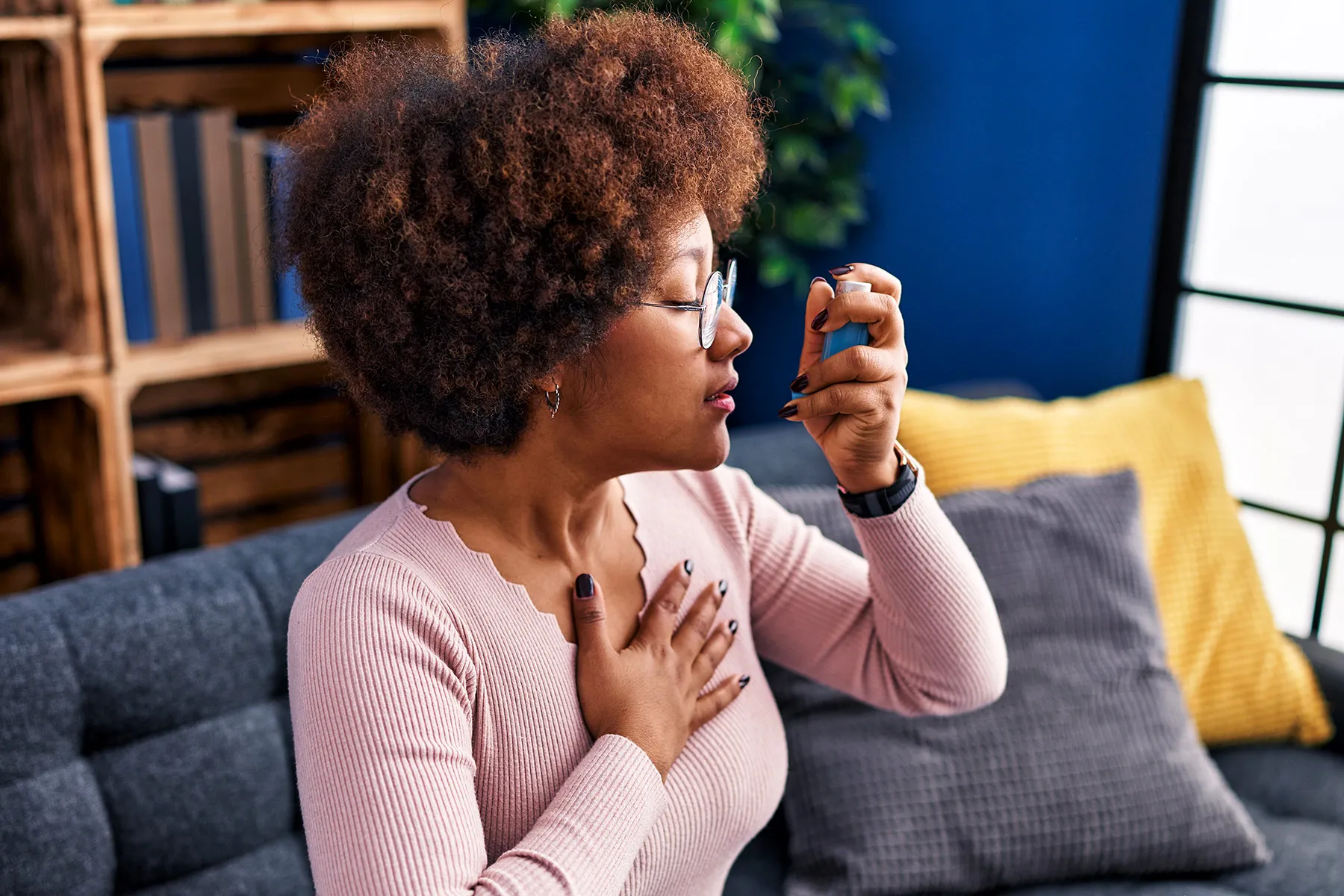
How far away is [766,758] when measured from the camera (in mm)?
1149

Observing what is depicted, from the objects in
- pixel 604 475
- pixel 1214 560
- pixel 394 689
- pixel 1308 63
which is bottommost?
pixel 1214 560

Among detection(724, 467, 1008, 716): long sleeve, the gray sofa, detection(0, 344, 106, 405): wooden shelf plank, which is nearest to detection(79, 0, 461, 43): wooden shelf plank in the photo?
detection(0, 344, 106, 405): wooden shelf plank

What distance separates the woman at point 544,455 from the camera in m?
0.91

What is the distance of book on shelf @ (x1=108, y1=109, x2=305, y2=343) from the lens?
80.6 inches

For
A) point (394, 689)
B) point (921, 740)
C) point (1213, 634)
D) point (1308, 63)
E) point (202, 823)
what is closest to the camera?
point (394, 689)

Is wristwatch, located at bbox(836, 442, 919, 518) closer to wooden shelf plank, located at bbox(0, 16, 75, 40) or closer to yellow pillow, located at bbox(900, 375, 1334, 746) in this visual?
yellow pillow, located at bbox(900, 375, 1334, 746)

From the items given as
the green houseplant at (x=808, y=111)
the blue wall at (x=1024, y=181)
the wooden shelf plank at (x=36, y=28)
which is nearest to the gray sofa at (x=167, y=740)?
the wooden shelf plank at (x=36, y=28)

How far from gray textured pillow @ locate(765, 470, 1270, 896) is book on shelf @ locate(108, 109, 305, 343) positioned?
1.12 m

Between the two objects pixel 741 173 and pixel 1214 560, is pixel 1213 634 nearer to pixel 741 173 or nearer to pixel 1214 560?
pixel 1214 560

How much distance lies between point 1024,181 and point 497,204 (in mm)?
1708

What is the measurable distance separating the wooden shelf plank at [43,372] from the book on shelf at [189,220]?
0.14 m

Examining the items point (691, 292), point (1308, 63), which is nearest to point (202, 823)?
point (691, 292)

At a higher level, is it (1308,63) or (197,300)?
(1308,63)

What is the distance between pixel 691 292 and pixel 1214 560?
127cm
